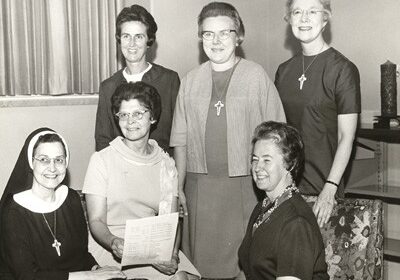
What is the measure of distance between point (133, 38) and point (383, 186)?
98.1 inches

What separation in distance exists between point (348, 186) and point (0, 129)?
8.78ft

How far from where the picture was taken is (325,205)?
2.81 m

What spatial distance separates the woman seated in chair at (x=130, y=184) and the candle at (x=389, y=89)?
1.98m

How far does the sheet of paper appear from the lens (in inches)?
104

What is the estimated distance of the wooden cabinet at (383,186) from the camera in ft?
14.4

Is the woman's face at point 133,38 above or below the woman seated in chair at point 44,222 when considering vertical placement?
above

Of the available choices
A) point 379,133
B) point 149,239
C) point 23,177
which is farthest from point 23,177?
point 379,133

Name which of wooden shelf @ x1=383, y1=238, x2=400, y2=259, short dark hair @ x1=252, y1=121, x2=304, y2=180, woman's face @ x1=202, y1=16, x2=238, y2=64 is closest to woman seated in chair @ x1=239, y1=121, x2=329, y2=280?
short dark hair @ x1=252, y1=121, x2=304, y2=180

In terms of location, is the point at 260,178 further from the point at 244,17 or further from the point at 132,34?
the point at 244,17

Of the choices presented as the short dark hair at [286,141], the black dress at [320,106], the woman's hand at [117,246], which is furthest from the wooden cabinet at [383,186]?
the woman's hand at [117,246]

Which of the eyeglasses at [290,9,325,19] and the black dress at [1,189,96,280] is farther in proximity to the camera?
the eyeglasses at [290,9,325,19]

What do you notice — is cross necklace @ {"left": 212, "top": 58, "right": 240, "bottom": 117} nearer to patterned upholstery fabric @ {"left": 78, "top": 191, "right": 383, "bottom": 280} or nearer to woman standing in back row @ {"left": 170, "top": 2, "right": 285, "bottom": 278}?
woman standing in back row @ {"left": 170, "top": 2, "right": 285, "bottom": 278}

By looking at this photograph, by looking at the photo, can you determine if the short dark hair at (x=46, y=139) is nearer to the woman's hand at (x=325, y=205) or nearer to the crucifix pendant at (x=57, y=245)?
the crucifix pendant at (x=57, y=245)

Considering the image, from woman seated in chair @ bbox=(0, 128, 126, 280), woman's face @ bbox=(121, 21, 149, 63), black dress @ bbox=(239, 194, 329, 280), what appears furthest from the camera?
woman's face @ bbox=(121, 21, 149, 63)
